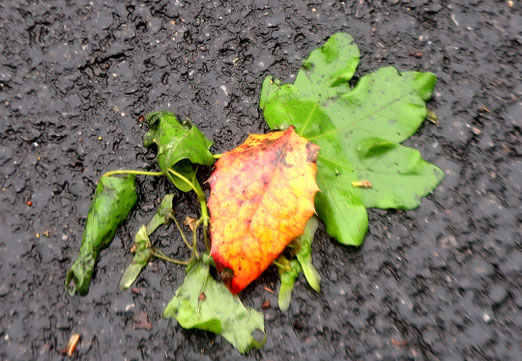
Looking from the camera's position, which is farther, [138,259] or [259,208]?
[138,259]

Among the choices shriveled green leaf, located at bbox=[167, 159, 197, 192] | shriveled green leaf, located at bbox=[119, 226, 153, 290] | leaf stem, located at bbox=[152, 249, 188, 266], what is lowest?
leaf stem, located at bbox=[152, 249, 188, 266]

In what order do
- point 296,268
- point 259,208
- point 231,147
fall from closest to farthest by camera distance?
point 259,208, point 296,268, point 231,147

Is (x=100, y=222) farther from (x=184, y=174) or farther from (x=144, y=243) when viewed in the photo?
(x=184, y=174)

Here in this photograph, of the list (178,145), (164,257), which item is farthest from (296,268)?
(178,145)

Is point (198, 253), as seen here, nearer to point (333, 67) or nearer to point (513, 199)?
point (333, 67)

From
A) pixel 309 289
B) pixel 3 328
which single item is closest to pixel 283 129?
pixel 309 289

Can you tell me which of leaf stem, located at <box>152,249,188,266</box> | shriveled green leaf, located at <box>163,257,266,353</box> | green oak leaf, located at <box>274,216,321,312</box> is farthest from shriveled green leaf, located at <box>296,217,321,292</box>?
leaf stem, located at <box>152,249,188,266</box>

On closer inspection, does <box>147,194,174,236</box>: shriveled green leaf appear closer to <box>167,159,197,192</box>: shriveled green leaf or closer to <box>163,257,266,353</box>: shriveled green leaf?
<box>167,159,197,192</box>: shriveled green leaf

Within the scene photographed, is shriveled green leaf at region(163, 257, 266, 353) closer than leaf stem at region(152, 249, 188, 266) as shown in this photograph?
Yes
